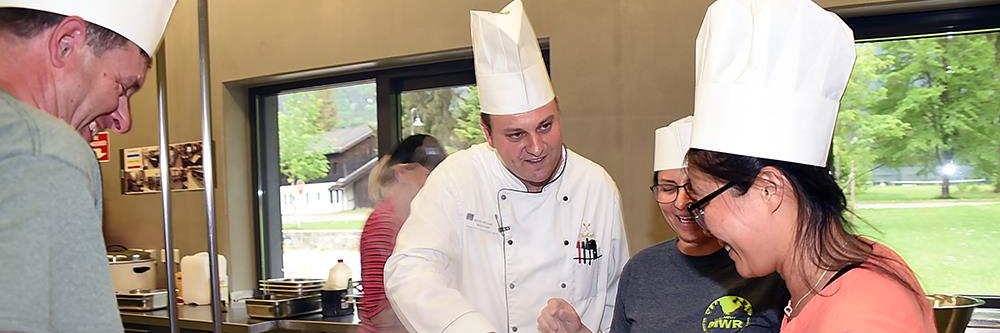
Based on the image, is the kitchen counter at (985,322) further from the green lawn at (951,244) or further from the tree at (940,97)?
the tree at (940,97)

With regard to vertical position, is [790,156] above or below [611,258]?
above

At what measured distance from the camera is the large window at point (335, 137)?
3746 millimetres

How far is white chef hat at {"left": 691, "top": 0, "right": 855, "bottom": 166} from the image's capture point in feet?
3.39

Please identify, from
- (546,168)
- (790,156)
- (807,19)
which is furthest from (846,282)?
(546,168)

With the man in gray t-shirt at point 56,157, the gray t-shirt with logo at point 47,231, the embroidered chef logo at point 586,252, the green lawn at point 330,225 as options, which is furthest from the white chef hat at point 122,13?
the green lawn at point 330,225

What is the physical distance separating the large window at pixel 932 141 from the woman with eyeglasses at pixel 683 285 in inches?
50.9

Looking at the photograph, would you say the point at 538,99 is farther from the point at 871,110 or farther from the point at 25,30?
the point at 871,110

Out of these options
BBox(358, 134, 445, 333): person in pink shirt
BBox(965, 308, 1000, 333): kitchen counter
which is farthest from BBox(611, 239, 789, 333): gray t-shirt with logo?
BBox(965, 308, 1000, 333): kitchen counter

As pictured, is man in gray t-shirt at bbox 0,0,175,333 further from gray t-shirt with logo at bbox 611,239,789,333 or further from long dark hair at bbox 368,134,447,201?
long dark hair at bbox 368,134,447,201

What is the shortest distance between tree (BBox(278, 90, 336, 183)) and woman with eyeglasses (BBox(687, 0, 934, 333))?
10.6ft

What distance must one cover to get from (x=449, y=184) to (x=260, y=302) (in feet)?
6.24

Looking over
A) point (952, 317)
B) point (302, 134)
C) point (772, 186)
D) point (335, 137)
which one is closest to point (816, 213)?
point (772, 186)

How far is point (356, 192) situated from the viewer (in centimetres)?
411

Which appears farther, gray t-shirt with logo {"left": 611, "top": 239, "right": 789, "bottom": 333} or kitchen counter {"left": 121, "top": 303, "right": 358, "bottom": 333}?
kitchen counter {"left": 121, "top": 303, "right": 358, "bottom": 333}
